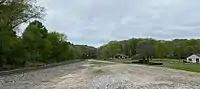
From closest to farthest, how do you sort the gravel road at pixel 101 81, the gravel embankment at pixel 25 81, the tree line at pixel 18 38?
the gravel road at pixel 101 81, the gravel embankment at pixel 25 81, the tree line at pixel 18 38

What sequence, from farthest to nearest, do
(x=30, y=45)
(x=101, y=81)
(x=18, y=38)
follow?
(x=30, y=45) < (x=18, y=38) < (x=101, y=81)

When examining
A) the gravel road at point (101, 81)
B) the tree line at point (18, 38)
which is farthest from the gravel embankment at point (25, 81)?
the tree line at point (18, 38)

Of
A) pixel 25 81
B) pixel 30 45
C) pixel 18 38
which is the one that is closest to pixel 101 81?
pixel 25 81

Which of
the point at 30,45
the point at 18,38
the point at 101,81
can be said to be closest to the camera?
the point at 101,81

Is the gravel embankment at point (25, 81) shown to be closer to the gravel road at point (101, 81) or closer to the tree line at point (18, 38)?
the gravel road at point (101, 81)

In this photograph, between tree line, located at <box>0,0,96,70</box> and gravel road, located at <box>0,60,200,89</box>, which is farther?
tree line, located at <box>0,0,96,70</box>

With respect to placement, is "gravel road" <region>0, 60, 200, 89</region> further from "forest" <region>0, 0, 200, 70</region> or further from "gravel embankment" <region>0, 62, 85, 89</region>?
"forest" <region>0, 0, 200, 70</region>

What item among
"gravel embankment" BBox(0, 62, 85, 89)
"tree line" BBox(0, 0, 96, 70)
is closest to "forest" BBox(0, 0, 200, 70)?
"tree line" BBox(0, 0, 96, 70)

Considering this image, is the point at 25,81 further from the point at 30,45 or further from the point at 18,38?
the point at 30,45

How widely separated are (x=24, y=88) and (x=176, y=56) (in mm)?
126622

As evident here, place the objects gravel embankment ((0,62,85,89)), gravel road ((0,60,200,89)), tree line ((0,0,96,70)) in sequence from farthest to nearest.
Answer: tree line ((0,0,96,70)) < gravel embankment ((0,62,85,89)) < gravel road ((0,60,200,89))

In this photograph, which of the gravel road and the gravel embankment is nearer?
the gravel road

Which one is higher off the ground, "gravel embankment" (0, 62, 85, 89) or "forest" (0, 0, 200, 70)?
"forest" (0, 0, 200, 70)

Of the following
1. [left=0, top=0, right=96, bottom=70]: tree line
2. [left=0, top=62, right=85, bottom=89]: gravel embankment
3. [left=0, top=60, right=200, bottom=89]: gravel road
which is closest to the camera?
[left=0, top=60, right=200, bottom=89]: gravel road
